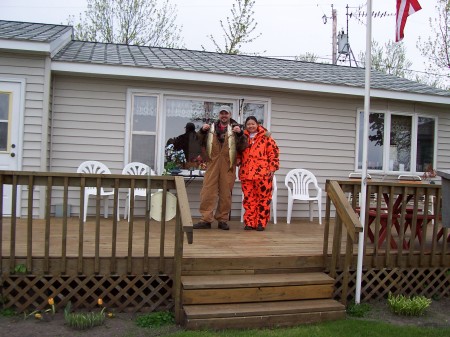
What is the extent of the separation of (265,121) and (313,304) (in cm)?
401

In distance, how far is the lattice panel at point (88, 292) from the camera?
397 cm

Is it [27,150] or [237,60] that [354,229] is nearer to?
[27,150]

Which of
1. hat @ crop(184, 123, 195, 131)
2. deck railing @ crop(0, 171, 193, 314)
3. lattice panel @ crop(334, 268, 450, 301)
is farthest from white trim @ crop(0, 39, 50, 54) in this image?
lattice panel @ crop(334, 268, 450, 301)

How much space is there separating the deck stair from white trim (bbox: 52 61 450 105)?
345 centimetres

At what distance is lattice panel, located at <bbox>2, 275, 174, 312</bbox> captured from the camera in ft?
13.0

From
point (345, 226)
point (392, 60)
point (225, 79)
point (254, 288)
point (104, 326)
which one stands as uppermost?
point (392, 60)

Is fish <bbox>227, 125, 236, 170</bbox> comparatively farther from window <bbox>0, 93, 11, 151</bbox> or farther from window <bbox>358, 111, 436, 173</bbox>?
window <bbox>358, 111, 436, 173</bbox>

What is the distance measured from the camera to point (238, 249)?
4.68m

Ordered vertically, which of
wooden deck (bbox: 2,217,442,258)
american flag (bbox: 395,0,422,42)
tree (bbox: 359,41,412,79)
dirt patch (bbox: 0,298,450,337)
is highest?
tree (bbox: 359,41,412,79)

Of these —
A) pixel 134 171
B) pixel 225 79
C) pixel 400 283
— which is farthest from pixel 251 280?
pixel 225 79

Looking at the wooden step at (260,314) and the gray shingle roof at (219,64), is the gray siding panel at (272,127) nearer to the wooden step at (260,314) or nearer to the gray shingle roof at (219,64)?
the gray shingle roof at (219,64)

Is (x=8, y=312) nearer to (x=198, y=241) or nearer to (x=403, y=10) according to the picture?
Answer: (x=198, y=241)

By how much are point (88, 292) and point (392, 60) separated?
24.2 m

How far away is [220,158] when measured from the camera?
5.90 m
